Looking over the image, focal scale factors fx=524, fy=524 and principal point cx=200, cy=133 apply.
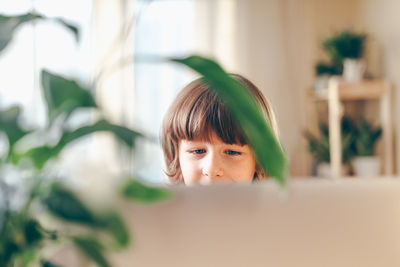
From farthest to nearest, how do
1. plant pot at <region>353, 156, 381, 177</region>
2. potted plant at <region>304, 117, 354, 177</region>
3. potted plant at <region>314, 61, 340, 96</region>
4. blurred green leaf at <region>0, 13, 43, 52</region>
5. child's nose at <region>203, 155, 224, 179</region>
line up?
potted plant at <region>314, 61, 340, 96</region> → potted plant at <region>304, 117, 354, 177</region> → plant pot at <region>353, 156, 381, 177</region> → child's nose at <region>203, 155, 224, 179</region> → blurred green leaf at <region>0, 13, 43, 52</region>

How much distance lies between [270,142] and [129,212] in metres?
0.12

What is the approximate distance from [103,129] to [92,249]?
75 mm

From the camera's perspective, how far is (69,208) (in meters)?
0.31

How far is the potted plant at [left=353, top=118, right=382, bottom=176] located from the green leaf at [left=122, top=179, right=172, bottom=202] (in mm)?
2942

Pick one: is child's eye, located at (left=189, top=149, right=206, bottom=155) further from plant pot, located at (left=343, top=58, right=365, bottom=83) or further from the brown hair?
plant pot, located at (left=343, top=58, right=365, bottom=83)

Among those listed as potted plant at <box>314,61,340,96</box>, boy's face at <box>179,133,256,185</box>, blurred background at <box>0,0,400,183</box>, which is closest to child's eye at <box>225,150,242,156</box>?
boy's face at <box>179,133,256,185</box>

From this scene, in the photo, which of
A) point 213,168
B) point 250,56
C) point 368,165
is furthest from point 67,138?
point 250,56

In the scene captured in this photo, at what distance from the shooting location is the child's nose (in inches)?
42.3

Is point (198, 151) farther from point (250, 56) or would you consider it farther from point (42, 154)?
point (250, 56)

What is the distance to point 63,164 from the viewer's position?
35 cm

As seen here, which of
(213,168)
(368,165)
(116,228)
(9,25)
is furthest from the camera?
(368,165)

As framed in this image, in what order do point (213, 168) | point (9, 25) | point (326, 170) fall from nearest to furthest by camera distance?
point (9, 25)
point (213, 168)
point (326, 170)

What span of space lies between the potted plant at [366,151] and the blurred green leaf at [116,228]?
117 inches

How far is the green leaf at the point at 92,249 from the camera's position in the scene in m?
0.32
